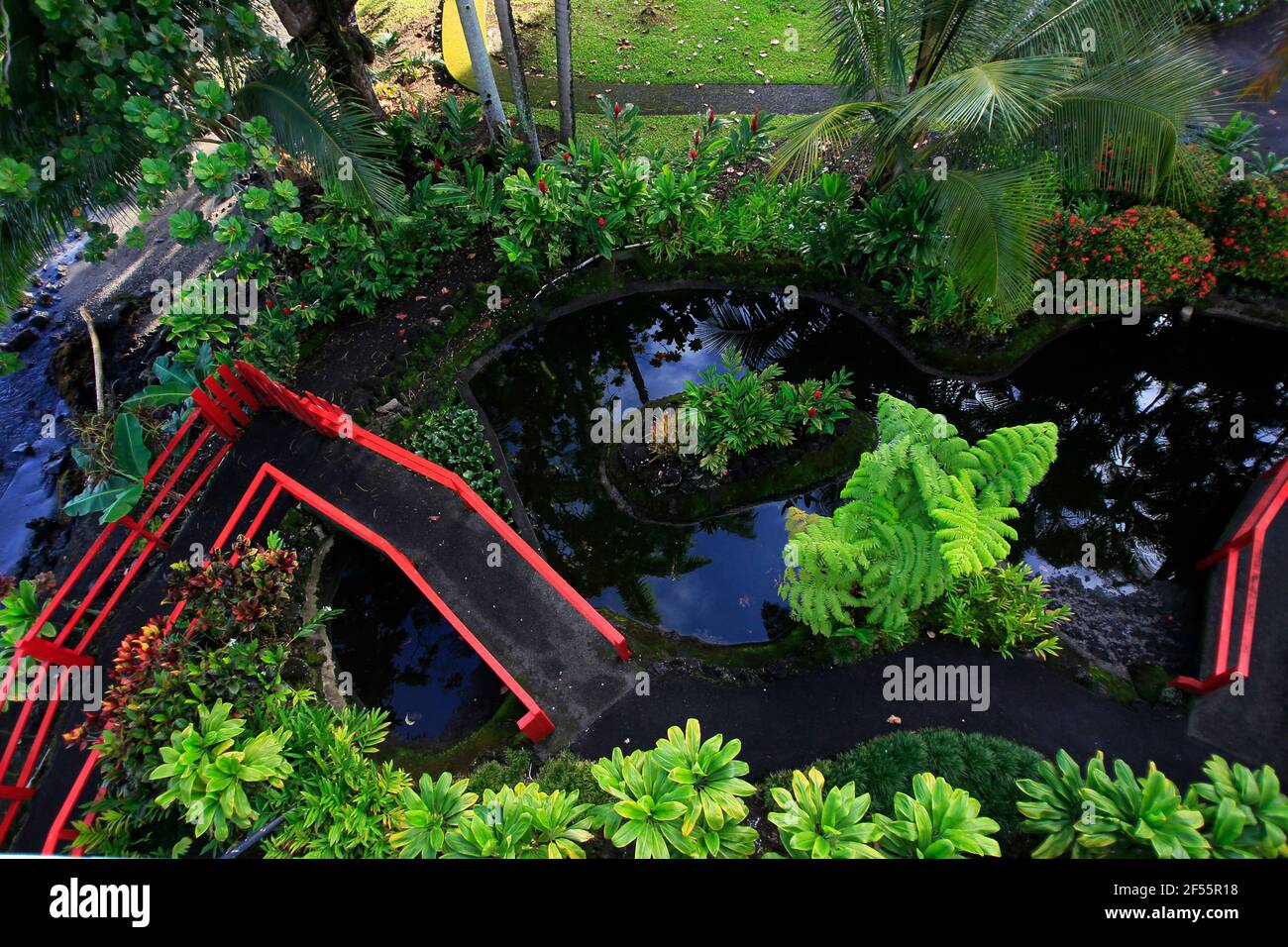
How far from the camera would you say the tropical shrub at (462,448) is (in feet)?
24.5

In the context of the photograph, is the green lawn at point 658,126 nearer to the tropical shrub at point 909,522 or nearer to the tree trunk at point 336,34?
the tree trunk at point 336,34

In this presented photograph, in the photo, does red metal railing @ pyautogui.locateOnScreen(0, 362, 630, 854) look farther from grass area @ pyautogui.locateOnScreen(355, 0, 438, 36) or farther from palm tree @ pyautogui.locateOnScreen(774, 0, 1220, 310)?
grass area @ pyautogui.locateOnScreen(355, 0, 438, 36)

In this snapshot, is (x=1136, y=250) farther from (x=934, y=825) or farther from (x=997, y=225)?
(x=934, y=825)

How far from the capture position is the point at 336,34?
8625mm

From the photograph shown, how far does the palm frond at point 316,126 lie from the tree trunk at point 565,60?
253cm

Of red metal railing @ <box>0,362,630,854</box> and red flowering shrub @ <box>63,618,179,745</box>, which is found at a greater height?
red metal railing @ <box>0,362,630,854</box>

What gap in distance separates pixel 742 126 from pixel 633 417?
4.33 metres

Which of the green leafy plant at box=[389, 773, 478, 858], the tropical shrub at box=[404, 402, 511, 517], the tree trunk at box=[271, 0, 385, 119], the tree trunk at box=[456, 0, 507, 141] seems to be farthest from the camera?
the tree trunk at box=[271, 0, 385, 119]

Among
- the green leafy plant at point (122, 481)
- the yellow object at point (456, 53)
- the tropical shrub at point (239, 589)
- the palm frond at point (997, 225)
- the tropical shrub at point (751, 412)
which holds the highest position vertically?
the yellow object at point (456, 53)

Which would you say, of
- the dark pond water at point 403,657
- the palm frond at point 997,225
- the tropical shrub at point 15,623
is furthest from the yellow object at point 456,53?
the tropical shrub at point 15,623

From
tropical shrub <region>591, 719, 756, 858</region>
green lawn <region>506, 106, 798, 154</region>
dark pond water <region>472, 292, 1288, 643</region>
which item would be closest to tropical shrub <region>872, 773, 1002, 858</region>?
tropical shrub <region>591, 719, 756, 858</region>

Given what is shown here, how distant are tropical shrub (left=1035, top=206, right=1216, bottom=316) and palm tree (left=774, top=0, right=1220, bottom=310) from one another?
3.89 feet

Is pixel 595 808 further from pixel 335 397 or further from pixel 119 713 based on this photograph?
pixel 335 397

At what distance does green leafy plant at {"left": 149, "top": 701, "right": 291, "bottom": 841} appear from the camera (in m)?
4.79
